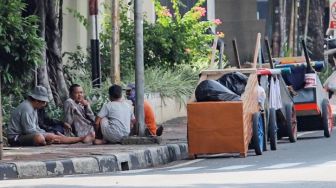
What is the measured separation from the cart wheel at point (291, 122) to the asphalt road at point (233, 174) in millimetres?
1473

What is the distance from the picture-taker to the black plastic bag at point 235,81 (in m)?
19.0

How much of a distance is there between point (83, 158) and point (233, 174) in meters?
2.66

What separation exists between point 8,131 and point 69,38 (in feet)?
23.3

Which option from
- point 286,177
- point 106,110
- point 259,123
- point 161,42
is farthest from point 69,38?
point 286,177

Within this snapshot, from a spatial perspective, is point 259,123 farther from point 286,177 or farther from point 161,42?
point 161,42

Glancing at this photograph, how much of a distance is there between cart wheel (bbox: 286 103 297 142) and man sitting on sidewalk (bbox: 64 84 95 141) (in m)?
3.41

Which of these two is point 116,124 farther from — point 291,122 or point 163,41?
point 163,41

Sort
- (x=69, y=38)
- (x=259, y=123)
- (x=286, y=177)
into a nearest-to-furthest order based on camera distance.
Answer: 1. (x=286, y=177)
2. (x=259, y=123)
3. (x=69, y=38)

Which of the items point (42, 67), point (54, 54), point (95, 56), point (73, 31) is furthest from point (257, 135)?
point (73, 31)

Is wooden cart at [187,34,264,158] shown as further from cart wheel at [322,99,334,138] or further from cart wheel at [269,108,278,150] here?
cart wheel at [322,99,334,138]

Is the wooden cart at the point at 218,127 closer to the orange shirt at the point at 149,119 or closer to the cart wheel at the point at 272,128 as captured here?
the cart wheel at the point at 272,128

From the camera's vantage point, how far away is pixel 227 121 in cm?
1814

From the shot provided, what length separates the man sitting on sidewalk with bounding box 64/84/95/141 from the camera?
20.4 meters

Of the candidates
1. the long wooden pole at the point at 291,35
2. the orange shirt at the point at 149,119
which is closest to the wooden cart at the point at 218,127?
the orange shirt at the point at 149,119
